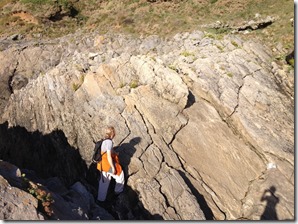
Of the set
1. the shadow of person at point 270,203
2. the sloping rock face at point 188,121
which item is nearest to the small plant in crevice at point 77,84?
the sloping rock face at point 188,121

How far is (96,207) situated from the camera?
1302 cm

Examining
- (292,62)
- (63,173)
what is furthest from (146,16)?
(63,173)

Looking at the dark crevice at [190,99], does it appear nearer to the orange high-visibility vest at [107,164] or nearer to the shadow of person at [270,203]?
→ the orange high-visibility vest at [107,164]

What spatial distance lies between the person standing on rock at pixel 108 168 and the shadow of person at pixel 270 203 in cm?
587

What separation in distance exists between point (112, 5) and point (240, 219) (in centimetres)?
2817

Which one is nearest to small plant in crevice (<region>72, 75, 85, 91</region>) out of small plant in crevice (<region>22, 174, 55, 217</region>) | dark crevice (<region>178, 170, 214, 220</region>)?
dark crevice (<region>178, 170, 214, 220</region>)

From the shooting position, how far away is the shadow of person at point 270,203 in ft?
43.0

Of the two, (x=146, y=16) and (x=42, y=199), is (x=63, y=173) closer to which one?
(x=42, y=199)

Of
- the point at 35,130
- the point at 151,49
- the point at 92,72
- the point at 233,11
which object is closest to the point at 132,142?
the point at 92,72

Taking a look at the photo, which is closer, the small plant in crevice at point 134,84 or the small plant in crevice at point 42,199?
the small plant in crevice at point 42,199

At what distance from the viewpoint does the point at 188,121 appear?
53.0 ft

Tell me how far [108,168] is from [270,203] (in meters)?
6.73

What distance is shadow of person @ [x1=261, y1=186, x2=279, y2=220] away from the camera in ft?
43.0

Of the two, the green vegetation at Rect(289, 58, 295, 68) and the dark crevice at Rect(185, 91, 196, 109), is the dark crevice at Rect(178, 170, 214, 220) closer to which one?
the dark crevice at Rect(185, 91, 196, 109)
